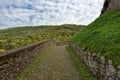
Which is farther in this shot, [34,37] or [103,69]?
[34,37]

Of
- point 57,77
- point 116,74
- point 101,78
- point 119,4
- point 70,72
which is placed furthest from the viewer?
point 119,4

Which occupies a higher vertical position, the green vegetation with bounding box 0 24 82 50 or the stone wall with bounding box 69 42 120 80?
the stone wall with bounding box 69 42 120 80

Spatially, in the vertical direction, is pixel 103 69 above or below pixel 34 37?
above

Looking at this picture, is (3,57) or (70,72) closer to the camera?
(3,57)

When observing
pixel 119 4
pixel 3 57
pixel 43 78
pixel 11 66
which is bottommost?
pixel 43 78

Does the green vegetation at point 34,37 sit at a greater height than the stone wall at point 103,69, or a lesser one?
lesser

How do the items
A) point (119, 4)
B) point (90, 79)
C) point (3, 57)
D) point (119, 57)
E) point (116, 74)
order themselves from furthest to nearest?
point (119, 4) < point (90, 79) < point (119, 57) < point (3, 57) < point (116, 74)

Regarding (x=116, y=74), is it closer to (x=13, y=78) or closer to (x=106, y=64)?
(x=106, y=64)

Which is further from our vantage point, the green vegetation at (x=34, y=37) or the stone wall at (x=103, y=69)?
the green vegetation at (x=34, y=37)

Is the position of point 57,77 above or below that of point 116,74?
below

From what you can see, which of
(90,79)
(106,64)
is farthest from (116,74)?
(90,79)

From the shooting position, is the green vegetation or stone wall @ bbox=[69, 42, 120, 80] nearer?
stone wall @ bbox=[69, 42, 120, 80]

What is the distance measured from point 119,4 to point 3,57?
21605 mm

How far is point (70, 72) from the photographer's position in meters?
12.5
